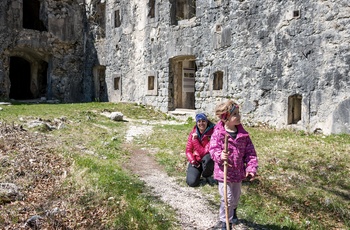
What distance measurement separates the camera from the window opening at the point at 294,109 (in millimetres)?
9391

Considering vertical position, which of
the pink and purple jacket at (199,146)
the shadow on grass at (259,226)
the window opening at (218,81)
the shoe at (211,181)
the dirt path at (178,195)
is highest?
the window opening at (218,81)

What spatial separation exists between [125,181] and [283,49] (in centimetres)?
663

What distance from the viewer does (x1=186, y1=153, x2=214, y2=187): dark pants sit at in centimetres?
475

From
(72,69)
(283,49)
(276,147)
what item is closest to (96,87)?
(72,69)

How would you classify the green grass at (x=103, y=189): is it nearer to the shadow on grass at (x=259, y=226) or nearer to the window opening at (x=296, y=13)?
the shadow on grass at (x=259, y=226)

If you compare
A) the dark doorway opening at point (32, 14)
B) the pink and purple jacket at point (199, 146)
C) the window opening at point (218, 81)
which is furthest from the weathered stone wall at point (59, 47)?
the pink and purple jacket at point (199, 146)

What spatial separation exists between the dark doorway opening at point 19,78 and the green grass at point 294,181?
48.7 ft

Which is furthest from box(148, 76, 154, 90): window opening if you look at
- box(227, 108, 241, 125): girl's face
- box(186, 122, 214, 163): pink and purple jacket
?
box(227, 108, 241, 125): girl's face

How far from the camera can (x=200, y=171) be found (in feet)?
16.1

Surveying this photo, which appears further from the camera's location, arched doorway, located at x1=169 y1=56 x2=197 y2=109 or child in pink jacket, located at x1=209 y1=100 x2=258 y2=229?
arched doorway, located at x1=169 y1=56 x2=197 y2=109

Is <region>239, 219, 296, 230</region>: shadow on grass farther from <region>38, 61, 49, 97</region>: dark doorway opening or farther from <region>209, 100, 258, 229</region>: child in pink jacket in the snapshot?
<region>38, 61, 49, 97</region>: dark doorway opening

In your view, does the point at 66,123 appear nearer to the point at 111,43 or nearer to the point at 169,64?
the point at 169,64

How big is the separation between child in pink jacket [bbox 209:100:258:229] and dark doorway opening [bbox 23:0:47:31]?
1889 cm

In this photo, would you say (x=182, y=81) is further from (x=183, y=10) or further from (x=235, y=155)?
(x=235, y=155)
